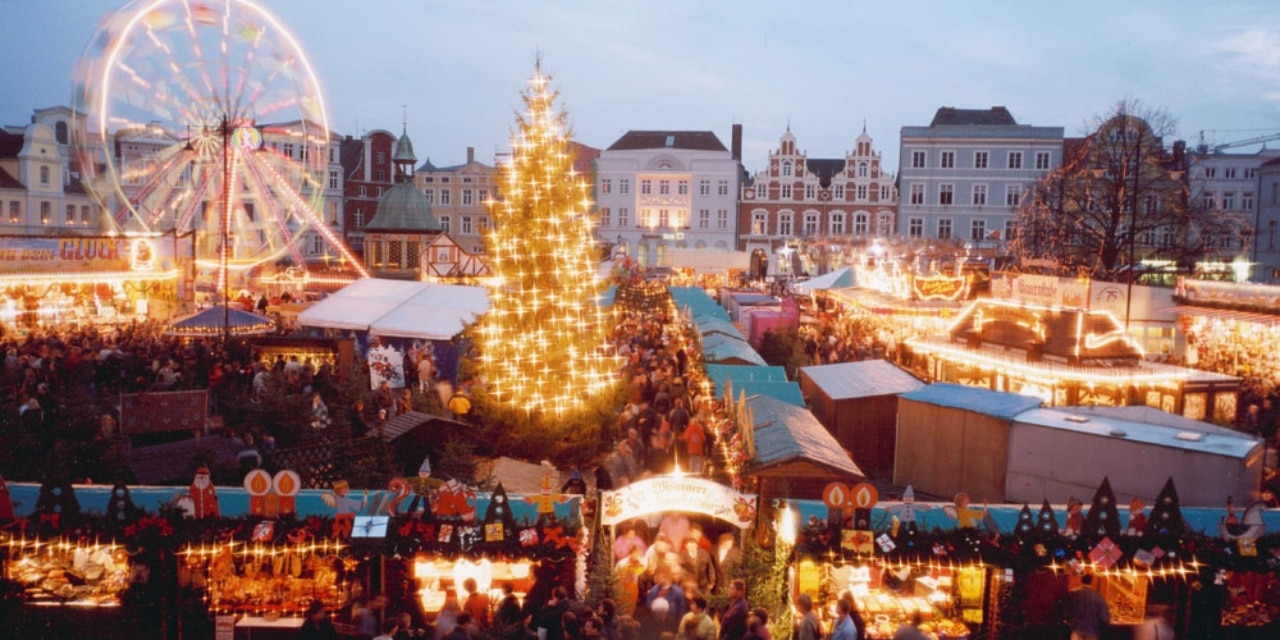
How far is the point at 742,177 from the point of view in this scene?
2317 inches

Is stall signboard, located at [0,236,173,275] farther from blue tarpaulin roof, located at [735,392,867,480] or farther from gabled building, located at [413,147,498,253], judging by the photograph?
gabled building, located at [413,147,498,253]

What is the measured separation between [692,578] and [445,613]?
2.11 metres

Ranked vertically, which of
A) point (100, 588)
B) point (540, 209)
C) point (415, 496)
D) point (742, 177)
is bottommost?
point (100, 588)

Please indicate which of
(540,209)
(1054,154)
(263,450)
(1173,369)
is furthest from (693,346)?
(1054,154)

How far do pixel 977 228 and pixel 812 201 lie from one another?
9.57m

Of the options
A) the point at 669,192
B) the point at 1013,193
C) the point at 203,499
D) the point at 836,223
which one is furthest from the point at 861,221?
the point at 203,499

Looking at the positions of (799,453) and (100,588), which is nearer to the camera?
(100,588)

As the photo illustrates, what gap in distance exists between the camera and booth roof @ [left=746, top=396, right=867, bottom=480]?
9.38 m

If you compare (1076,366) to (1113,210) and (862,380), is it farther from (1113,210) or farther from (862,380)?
(1113,210)

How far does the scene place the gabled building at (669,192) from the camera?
187 feet

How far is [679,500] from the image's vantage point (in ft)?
25.3

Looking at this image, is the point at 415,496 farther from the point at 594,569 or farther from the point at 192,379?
the point at 192,379

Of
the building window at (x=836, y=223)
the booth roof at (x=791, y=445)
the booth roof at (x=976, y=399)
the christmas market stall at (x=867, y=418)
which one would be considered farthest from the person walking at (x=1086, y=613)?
the building window at (x=836, y=223)

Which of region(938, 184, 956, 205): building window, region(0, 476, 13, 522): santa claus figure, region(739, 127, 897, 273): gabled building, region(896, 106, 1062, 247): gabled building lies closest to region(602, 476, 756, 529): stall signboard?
region(0, 476, 13, 522): santa claus figure
